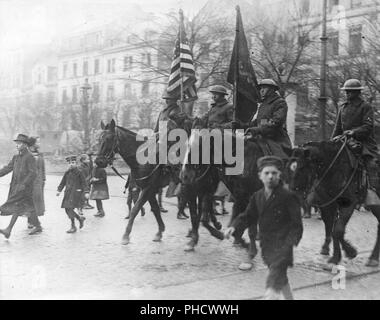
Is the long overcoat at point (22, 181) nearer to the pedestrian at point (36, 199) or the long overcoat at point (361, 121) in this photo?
the pedestrian at point (36, 199)

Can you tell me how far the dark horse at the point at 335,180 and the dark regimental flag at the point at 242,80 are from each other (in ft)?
7.19

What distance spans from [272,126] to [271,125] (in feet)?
0.10

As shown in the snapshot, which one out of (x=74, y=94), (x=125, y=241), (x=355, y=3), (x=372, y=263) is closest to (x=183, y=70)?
(x=125, y=241)

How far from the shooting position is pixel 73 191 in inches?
459

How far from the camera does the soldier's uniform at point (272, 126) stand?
8773 millimetres

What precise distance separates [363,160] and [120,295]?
4342mm

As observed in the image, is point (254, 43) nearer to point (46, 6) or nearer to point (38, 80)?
point (46, 6)

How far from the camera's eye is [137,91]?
131ft

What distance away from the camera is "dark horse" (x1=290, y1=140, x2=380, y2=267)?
25.3ft

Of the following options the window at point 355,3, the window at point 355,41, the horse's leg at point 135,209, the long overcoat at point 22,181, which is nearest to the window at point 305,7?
the window at point 355,3

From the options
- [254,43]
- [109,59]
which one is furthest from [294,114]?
[109,59]
